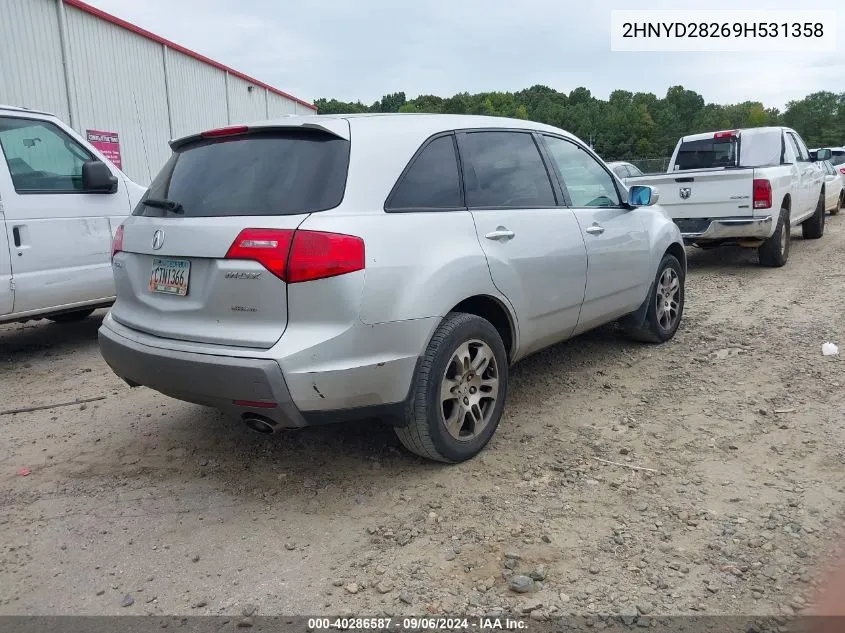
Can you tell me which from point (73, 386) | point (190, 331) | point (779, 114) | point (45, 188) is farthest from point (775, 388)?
point (779, 114)

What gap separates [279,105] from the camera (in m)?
24.6

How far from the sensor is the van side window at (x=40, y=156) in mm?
5262

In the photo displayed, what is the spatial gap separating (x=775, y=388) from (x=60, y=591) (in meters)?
4.22

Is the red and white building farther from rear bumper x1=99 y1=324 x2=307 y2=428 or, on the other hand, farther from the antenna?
rear bumper x1=99 y1=324 x2=307 y2=428

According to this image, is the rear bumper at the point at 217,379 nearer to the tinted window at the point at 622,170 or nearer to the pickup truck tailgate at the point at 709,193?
the pickup truck tailgate at the point at 709,193

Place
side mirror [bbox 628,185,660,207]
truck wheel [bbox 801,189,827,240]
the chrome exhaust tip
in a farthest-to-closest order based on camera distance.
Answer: truck wheel [bbox 801,189,827,240], side mirror [bbox 628,185,660,207], the chrome exhaust tip

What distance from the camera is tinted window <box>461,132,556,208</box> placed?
370 centimetres

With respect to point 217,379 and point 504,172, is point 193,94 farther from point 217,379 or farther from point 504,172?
point 217,379

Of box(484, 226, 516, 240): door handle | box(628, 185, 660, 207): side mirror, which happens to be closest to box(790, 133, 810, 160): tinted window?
box(628, 185, 660, 207): side mirror

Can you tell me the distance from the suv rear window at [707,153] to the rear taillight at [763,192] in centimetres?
208

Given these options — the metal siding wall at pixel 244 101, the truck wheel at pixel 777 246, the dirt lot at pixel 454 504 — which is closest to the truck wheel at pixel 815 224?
the truck wheel at pixel 777 246

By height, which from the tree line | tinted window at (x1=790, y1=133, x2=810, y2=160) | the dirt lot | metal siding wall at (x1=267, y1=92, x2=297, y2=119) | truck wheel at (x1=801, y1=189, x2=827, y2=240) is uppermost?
the tree line

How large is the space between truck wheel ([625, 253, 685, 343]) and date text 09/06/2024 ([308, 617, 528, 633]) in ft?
11.4

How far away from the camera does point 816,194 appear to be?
11.5 m
